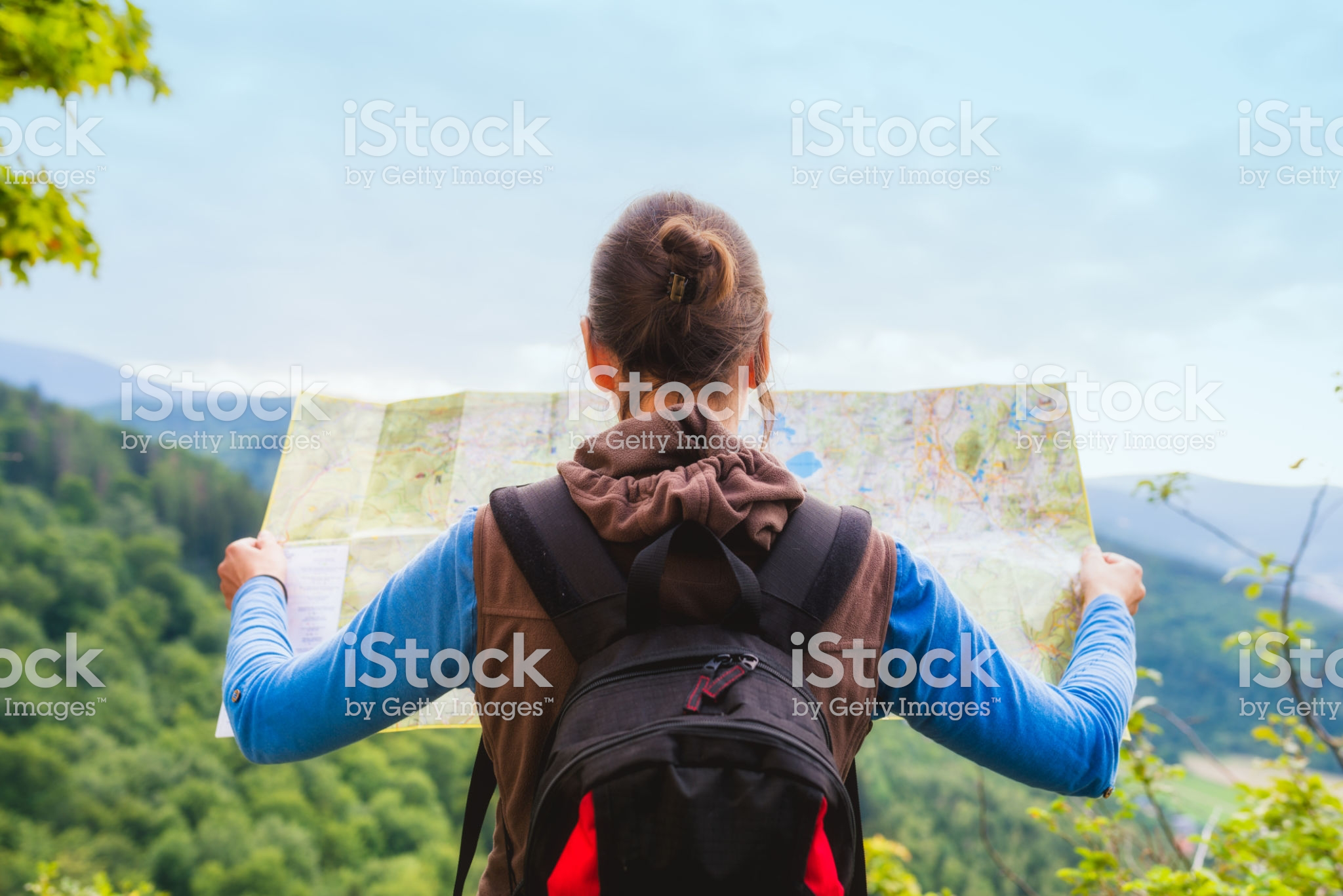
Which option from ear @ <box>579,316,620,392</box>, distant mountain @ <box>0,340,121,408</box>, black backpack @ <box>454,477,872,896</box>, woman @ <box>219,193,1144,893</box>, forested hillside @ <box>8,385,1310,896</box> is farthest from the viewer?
forested hillside @ <box>8,385,1310,896</box>

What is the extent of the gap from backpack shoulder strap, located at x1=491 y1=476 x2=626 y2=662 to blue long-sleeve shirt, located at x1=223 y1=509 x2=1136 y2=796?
8 cm

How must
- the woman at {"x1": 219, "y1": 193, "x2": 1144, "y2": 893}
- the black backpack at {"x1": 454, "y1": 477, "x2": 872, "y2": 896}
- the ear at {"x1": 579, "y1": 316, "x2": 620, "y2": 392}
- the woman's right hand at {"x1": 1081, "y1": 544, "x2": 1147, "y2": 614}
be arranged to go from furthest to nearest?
1. the woman's right hand at {"x1": 1081, "y1": 544, "x2": 1147, "y2": 614}
2. the ear at {"x1": 579, "y1": 316, "x2": 620, "y2": 392}
3. the woman at {"x1": 219, "y1": 193, "x2": 1144, "y2": 893}
4. the black backpack at {"x1": 454, "y1": 477, "x2": 872, "y2": 896}

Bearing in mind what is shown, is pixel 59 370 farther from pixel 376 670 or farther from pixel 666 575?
pixel 666 575

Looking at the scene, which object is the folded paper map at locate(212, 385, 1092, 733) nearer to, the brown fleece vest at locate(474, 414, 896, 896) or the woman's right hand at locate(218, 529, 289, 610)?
the woman's right hand at locate(218, 529, 289, 610)

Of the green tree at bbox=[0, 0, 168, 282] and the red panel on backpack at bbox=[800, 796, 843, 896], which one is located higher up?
the green tree at bbox=[0, 0, 168, 282]

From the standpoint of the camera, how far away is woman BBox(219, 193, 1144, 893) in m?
0.84

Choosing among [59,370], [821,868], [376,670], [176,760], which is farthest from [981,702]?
[176,760]

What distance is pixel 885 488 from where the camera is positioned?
1.49 meters

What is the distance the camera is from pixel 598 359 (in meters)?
1.02

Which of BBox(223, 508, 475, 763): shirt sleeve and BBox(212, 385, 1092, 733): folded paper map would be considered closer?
BBox(223, 508, 475, 763): shirt sleeve

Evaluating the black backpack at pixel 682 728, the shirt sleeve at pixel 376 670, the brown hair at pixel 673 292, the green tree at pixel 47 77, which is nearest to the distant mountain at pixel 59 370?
the green tree at pixel 47 77

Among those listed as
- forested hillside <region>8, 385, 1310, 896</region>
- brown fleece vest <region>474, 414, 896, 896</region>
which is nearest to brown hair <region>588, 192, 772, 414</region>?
brown fleece vest <region>474, 414, 896, 896</region>

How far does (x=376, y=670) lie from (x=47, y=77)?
3.80 feet

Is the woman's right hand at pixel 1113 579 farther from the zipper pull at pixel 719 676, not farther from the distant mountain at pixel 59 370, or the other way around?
the distant mountain at pixel 59 370
